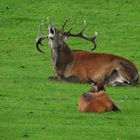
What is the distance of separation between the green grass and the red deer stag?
54cm

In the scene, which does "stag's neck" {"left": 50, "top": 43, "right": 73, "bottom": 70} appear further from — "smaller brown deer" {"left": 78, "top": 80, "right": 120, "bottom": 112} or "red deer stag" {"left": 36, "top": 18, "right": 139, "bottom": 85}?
"smaller brown deer" {"left": 78, "top": 80, "right": 120, "bottom": 112}

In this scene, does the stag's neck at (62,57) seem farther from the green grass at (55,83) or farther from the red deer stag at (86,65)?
the green grass at (55,83)

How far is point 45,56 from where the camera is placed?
26.9m

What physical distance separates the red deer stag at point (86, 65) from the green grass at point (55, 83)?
54 centimetres

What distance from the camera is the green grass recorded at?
15055mm

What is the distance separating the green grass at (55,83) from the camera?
15.1m

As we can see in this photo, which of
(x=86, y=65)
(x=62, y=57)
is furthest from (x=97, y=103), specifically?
(x=62, y=57)

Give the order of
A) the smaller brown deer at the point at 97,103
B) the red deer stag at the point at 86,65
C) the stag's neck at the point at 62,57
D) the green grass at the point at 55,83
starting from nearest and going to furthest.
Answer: the green grass at the point at 55,83 < the smaller brown deer at the point at 97,103 < the red deer stag at the point at 86,65 < the stag's neck at the point at 62,57

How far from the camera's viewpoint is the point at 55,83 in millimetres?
21094

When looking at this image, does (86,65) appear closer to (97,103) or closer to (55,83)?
(55,83)

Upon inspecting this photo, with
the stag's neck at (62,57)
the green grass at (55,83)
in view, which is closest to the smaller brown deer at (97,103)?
the green grass at (55,83)

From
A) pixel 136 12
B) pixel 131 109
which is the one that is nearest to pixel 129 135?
pixel 131 109

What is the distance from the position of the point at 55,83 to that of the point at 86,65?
104 centimetres

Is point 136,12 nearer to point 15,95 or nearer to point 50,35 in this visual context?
point 50,35
